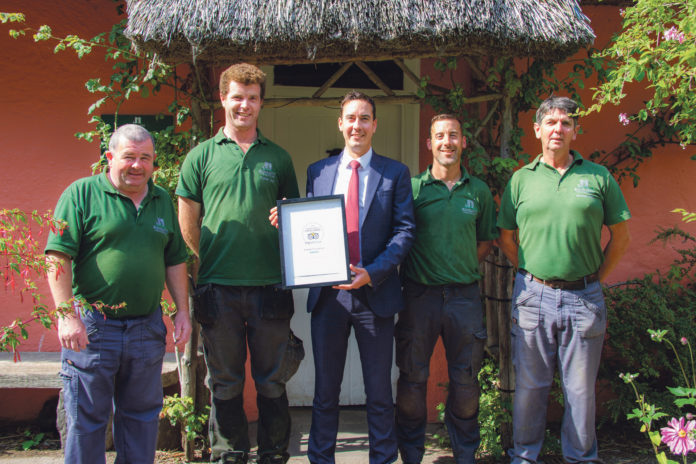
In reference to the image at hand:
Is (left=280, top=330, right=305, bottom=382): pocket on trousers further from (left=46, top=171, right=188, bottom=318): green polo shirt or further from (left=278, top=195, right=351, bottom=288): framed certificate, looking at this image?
(left=46, top=171, right=188, bottom=318): green polo shirt

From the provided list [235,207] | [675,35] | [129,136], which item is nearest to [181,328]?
[235,207]

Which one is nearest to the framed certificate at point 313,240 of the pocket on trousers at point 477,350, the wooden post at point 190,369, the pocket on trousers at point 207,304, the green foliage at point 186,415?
the pocket on trousers at point 207,304

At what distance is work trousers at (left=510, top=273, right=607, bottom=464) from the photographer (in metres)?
3.39

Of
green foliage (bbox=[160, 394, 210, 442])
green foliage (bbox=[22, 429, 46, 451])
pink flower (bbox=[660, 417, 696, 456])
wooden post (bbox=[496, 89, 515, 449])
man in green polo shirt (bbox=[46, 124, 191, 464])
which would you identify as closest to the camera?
pink flower (bbox=[660, 417, 696, 456])

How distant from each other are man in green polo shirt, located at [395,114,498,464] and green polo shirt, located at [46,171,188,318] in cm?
157

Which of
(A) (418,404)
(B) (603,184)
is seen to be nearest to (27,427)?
(A) (418,404)

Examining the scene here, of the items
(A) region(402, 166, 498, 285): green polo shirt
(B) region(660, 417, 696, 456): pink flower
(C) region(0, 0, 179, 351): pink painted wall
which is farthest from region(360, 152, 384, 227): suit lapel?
(C) region(0, 0, 179, 351): pink painted wall

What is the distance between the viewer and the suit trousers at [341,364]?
131 inches

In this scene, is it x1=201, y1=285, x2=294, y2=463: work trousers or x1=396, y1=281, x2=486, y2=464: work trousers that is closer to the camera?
x1=201, y1=285, x2=294, y2=463: work trousers

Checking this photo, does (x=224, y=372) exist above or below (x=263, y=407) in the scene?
above

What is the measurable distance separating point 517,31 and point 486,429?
2777 mm

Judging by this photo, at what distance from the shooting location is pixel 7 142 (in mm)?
4570

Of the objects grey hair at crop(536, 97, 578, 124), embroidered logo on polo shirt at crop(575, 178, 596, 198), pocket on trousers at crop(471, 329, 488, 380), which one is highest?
grey hair at crop(536, 97, 578, 124)

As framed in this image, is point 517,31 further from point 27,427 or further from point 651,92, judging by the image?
point 27,427
